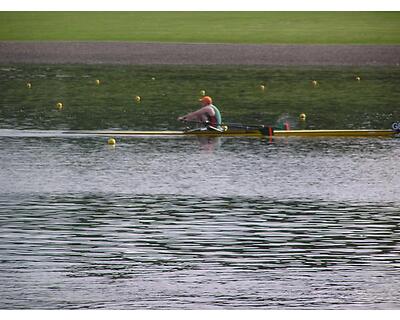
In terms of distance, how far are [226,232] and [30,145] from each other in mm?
10960

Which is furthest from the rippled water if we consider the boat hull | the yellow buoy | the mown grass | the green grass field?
the green grass field

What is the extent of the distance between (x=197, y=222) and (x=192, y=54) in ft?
115

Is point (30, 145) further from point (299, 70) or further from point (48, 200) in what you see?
point (299, 70)

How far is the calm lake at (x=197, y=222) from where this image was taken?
15.2 metres

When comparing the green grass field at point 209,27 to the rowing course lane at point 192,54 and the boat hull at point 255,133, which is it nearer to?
the rowing course lane at point 192,54

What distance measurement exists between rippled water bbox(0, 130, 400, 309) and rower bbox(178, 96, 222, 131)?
2.36 feet

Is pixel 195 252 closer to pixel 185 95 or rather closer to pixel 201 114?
pixel 201 114

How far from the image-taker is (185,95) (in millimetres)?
40375

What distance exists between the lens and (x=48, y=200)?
70.8 feet

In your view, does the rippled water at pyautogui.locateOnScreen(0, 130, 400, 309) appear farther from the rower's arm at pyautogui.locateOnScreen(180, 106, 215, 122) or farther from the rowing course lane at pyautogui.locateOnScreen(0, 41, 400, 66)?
the rowing course lane at pyautogui.locateOnScreen(0, 41, 400, 66)

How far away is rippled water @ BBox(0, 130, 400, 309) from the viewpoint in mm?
15219

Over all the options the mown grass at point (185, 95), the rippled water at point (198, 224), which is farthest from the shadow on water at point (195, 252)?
the mown grass at point (185, 95)

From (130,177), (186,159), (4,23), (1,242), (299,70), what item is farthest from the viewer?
(4,23)

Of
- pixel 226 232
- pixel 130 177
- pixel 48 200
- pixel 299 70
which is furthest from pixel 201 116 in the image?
pixel 299 70
